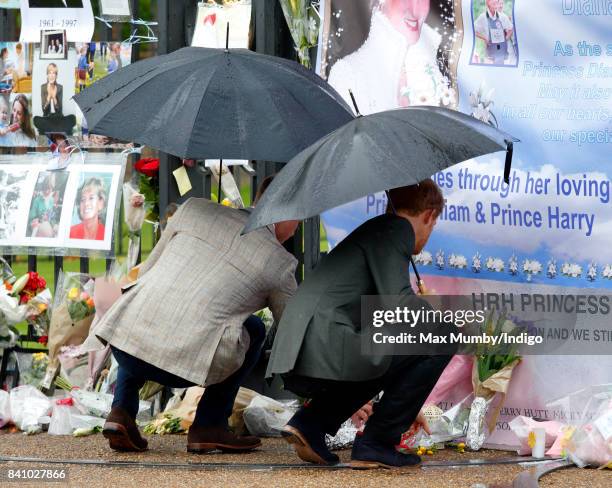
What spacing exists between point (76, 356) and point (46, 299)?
0.41m

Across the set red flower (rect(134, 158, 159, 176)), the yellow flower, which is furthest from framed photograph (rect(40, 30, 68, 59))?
the yellow flower

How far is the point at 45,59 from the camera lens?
24.1 ft

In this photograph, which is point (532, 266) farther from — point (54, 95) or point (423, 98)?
point (54, 95)

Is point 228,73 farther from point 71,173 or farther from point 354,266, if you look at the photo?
point 71,173

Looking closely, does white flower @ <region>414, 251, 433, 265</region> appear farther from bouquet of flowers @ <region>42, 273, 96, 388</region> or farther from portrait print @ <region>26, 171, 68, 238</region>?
portrait print @ <region>26, 171, 68, 238</region>

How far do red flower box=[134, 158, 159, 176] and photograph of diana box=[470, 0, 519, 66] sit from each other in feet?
6.50

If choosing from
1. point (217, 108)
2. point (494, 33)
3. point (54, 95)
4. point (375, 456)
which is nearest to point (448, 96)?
point (494, 33)

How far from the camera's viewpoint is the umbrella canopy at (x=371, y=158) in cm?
459

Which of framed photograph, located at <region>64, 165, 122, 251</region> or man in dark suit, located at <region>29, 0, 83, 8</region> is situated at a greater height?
man in dark suit, located at <region>29, 0, 83, 8</region>

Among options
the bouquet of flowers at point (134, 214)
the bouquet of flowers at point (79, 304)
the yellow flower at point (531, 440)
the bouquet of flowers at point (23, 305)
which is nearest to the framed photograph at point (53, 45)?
the bouquet of flowers at point (134, 214)

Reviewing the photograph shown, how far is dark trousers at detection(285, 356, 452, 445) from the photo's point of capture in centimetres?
494

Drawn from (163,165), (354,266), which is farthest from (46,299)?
(354,266)

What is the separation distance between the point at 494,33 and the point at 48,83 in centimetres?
279

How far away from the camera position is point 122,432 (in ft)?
18.1
